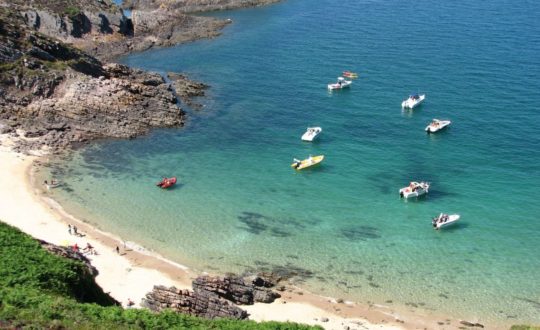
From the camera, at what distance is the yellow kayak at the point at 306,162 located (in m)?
67.2

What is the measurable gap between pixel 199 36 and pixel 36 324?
343 feet

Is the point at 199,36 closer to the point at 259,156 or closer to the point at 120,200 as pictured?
the point at 259,156

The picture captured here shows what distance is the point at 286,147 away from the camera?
7344 cm

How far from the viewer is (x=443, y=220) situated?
182 feet

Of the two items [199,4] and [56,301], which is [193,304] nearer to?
[56,301]

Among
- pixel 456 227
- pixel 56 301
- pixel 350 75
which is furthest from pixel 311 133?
pixel 56 301

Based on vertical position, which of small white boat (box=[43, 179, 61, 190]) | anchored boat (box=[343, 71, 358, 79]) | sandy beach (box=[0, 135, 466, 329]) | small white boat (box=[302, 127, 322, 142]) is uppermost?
anchored boat (box=[343, 71, 358, 79])

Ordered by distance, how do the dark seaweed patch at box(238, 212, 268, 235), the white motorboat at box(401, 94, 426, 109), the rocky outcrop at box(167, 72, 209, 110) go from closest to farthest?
the dark seaweed patch at box(238, 212, 268, 235) → the white motorboat at box(401, 94, 426, 109) → the rocky outcrop at box(167, 72, 209, 110)

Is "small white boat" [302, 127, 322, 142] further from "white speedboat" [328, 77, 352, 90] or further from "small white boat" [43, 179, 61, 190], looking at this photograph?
"small white boat" [43, 179, 61, 190]

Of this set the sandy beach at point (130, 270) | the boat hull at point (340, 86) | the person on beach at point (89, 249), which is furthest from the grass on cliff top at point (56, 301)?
the boat hull at point (340, 86)

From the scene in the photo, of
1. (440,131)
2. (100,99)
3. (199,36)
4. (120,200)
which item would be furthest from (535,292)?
(199,36)

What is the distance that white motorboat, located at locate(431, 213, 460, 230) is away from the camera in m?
55.2

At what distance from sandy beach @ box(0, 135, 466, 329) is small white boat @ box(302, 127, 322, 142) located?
96.7 ft

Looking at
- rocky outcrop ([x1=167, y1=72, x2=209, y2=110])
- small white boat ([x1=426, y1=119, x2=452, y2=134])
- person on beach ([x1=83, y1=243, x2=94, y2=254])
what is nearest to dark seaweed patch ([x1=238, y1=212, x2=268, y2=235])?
person on beach ([x1=83, y1=243, x2=94, y2=254])
